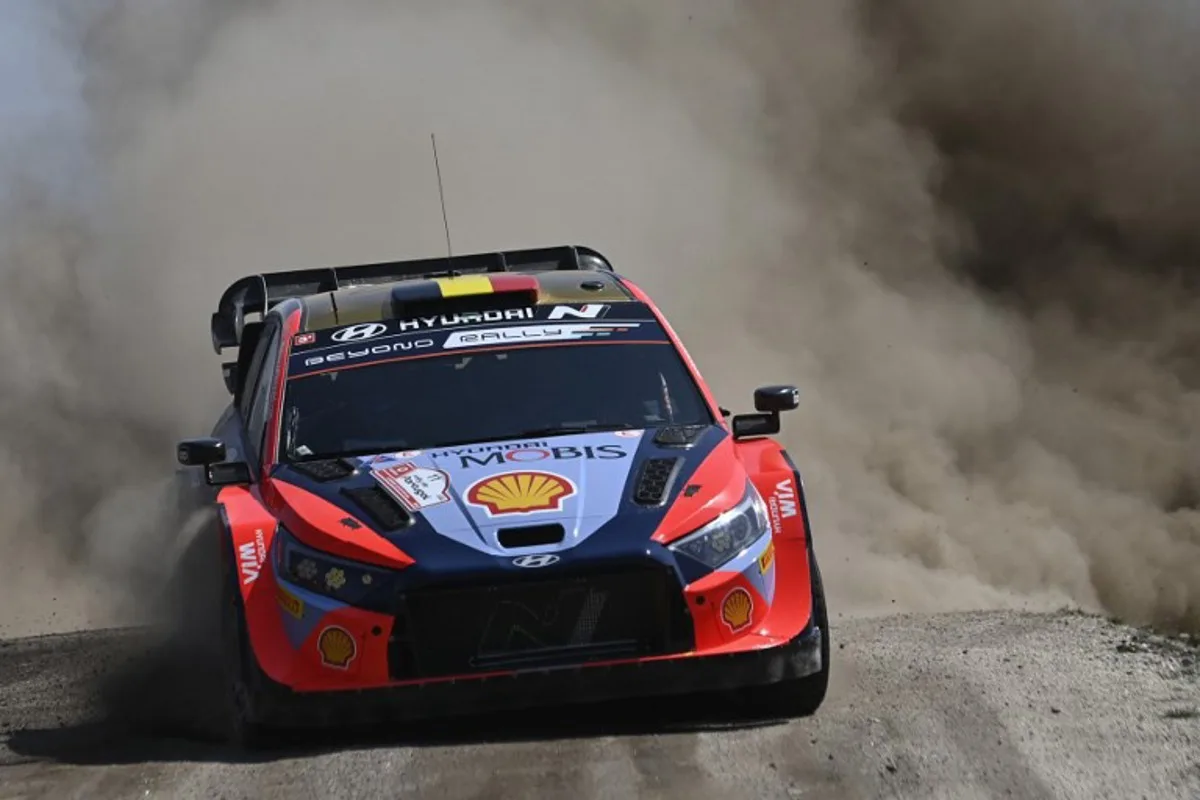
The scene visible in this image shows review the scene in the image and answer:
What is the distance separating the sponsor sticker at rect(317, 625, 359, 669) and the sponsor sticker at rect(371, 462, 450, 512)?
453mm

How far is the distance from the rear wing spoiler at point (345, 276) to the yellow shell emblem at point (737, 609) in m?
3.70

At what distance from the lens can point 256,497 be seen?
704cm

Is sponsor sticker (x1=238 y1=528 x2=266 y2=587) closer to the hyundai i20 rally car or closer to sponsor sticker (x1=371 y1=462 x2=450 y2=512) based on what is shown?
the hyundai i20 rally car

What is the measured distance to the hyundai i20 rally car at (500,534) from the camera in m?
6.25

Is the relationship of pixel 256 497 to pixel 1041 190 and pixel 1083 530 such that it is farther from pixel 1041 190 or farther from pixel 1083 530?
pixel 1041 190

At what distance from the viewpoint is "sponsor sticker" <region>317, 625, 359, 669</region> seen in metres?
6.26

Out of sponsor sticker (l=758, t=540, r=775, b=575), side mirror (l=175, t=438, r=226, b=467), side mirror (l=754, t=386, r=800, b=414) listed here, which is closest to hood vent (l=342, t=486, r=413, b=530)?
side mirror (l=175, t=438, r=226, b=467)

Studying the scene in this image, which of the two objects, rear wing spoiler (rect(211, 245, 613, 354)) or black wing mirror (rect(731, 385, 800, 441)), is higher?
black wing mirror (rect(731, 385, 800, 441))

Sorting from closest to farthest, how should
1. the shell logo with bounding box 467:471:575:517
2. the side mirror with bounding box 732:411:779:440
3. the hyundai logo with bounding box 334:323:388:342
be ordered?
1. the shell logo with bounding box 467:471:575:517
2. the side mirror with bounding box 732:411:779:440
3. the hyundai logo with bounding box 334:323:388:342

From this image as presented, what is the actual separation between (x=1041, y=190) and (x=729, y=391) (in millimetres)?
5640

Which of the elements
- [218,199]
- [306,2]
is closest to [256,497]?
[218,199]

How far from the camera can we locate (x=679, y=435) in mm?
7117

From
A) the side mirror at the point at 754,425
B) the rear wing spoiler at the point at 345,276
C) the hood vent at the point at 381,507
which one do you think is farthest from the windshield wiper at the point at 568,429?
the rear wing spoiler at the point at 345,276

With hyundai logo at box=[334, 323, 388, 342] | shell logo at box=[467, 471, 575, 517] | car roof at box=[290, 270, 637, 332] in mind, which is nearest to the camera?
shell logo at box=[467, 471, 575, 517]
